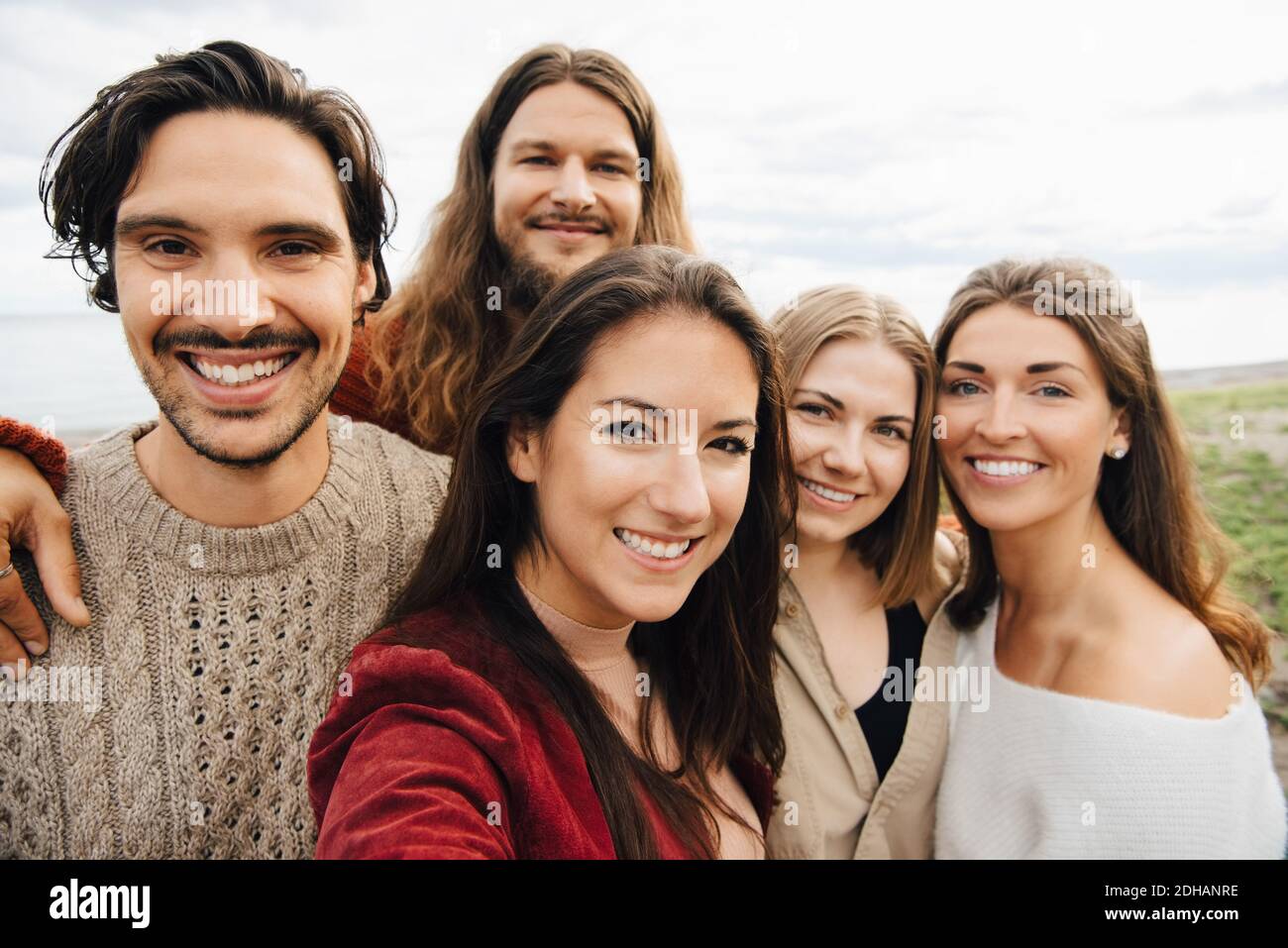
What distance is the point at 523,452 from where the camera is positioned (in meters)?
2.32

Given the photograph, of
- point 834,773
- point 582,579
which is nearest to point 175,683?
point 582,579

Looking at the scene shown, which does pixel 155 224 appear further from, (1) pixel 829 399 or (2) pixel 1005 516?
(2) pixel 1005 516

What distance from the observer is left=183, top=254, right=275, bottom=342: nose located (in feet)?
7.80

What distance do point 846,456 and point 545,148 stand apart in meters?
2.24

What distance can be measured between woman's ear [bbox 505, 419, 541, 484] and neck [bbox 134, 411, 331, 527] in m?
0.66

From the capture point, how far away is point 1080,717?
3.03 metres

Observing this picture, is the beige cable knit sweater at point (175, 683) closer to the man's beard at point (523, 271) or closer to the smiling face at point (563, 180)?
the man's beard at point (523, 271)

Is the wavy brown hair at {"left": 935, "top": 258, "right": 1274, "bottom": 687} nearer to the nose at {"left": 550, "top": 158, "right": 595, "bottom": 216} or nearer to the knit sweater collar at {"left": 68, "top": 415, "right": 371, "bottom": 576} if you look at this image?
the nose at {"left": 550, "top": 158, "right": 595, "bottom": 216}

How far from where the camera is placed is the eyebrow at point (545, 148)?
14.3 feet

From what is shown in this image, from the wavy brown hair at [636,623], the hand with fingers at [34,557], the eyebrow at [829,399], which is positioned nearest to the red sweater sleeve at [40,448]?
the hand with fingers at [34,557]
